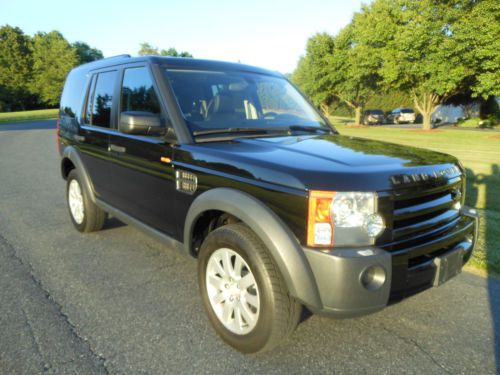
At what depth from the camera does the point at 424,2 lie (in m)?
24.2

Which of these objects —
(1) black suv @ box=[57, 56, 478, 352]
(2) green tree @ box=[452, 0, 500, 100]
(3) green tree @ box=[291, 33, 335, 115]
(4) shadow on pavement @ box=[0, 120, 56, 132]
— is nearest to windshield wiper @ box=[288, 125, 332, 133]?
(1) black suv @ box=[57, 56, 478, 352]

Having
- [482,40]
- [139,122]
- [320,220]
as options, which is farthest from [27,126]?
[320,220]

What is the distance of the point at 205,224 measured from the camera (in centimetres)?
300

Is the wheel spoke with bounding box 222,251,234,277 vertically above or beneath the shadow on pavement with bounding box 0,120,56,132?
beneath

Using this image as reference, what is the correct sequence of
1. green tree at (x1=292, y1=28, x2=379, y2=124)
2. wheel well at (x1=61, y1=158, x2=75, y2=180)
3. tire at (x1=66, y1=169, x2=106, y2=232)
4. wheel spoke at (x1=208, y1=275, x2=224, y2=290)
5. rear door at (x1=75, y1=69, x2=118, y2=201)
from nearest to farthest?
wheel spoke at (x1=208, y1=275, x2=224, y2=290), rear door at (x1=75, y1=69, x2=118, y2=201), tire at (x1=66, y1=169, x2=106, y2=232), wheel well at (x1=61, y1=158, x2=75, y2=180), green tree at (x1=292, y1=28, x2=379, y2=124)

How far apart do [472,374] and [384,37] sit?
28.9 m

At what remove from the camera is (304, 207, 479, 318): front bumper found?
206 centimetres

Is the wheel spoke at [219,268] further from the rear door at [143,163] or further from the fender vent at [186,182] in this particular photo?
the rear door at [143,163]

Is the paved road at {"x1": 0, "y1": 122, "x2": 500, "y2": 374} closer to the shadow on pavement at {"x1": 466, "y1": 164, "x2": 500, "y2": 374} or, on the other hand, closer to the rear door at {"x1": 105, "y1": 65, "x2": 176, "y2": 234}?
the shadow on pavement at {"x1": 466, "y1": 164, "x2": 500, "y2": 374}

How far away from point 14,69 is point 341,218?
268 ft

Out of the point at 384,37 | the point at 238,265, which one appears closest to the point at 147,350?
the point at 238,265

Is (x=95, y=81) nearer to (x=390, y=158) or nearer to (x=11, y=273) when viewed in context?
(x=11, y=273)

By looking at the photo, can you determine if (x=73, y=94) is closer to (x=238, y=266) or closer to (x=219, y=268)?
(x=219, y=268)

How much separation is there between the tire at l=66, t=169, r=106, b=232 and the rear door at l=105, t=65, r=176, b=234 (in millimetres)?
783
